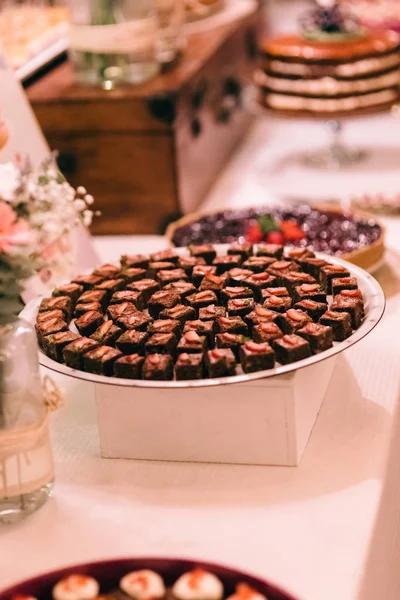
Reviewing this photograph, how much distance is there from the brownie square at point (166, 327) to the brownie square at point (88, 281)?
0.57 ft

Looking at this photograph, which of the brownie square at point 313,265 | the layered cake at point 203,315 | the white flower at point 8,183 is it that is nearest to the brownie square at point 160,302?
the layered cake at point 203,315

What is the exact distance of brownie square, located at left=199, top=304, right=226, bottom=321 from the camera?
1.17m

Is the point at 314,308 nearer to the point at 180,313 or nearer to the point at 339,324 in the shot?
the point at 339,324

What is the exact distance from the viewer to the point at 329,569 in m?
0.94

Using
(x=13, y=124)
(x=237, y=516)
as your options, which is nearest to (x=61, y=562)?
(x=237, y=516)

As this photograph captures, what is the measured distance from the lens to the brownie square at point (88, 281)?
1.30 metres

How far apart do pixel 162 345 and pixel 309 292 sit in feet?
0.74

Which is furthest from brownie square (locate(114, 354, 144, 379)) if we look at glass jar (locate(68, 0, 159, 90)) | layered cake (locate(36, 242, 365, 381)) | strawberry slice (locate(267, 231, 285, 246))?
glass jar (locate(68, 0, 159, 90))

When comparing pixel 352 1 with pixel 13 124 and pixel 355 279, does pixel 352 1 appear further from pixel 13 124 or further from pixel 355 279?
pixel 355 279

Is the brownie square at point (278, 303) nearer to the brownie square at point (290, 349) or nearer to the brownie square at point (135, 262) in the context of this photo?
the brownie square at point (290, 349)

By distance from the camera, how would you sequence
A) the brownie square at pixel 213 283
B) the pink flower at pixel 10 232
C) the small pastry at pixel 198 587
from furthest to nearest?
the brownie square at pixel 213 283
the pink flower at pixel 10 232
the small pastry at pixel 198 587

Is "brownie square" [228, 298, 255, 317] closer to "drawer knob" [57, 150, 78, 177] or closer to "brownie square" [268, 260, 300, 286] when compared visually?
"brownie square" [268, 260, 300, 286]

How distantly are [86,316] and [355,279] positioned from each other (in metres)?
0.35

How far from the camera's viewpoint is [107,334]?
1149mm
